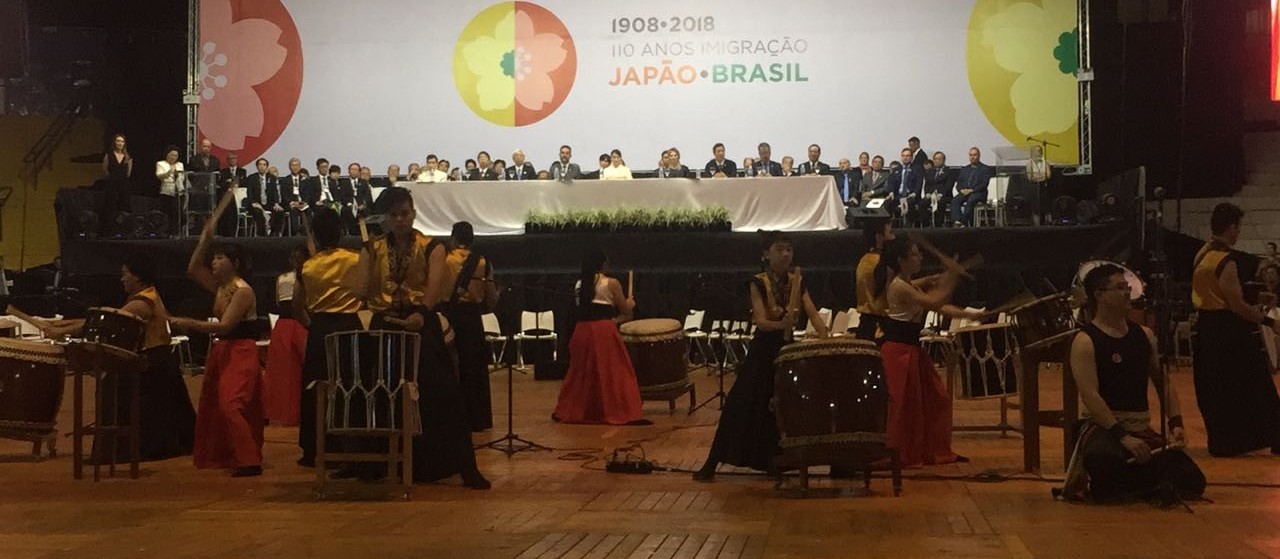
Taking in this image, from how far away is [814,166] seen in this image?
64.3ft

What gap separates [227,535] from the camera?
20.8 feet

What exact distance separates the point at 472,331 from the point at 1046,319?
4.41 meters

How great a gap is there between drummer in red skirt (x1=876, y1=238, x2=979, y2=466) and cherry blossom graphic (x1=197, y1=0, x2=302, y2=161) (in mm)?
14981

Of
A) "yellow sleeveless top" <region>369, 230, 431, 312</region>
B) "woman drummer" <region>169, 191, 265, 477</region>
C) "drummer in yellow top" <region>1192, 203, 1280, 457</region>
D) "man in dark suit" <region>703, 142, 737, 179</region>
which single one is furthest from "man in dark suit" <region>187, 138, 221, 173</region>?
"drummer in yellow top" <region>1192, 203, 1280, 457</region>

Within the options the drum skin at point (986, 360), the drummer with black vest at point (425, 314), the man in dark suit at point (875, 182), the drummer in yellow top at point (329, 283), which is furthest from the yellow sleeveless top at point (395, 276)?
the man in dark suit at point (875, 182)

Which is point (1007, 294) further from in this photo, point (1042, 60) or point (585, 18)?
point (585, 18)

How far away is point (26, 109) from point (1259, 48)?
18953 millimetres

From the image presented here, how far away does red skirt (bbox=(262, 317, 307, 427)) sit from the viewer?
11164 millimetres

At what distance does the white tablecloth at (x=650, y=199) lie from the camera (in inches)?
699

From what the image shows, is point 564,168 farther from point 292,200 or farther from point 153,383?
point 153,383

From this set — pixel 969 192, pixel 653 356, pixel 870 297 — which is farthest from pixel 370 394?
pixel 969 192

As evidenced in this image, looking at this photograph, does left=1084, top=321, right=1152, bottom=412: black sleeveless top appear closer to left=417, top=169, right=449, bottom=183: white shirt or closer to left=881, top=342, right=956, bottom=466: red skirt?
left=881, top=342, right=956, bottom=466: red skirt

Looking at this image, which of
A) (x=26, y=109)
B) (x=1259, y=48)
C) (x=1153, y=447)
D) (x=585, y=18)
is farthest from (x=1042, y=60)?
(x=26, y=109)

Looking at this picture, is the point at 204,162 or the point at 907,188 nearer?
the point at 907,188
